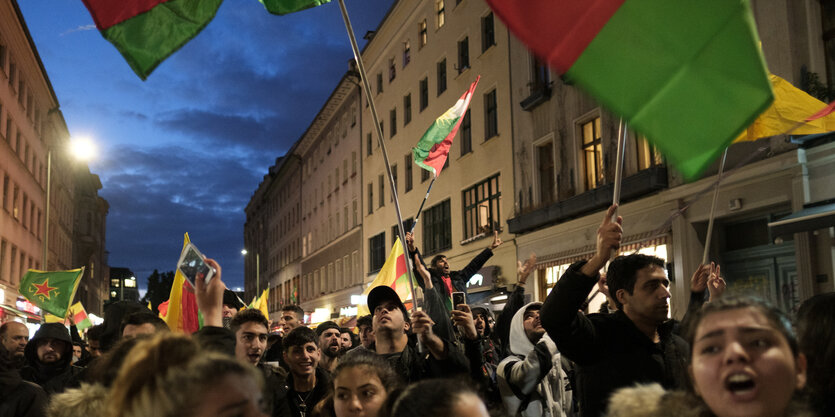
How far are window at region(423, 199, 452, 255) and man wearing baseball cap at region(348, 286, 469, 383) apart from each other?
22.8m

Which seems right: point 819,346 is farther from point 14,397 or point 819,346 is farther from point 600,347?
point 14,397

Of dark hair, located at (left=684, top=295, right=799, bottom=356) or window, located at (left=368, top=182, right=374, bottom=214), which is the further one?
window, located at (left=368, top=182, right=374, bottom=214)

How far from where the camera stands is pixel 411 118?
34250mm

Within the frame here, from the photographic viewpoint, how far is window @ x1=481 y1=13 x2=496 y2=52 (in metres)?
26.0

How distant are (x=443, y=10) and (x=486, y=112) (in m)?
6.27

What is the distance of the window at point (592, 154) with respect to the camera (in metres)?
19.4

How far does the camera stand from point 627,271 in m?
4.42

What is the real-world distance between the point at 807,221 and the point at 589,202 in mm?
7544

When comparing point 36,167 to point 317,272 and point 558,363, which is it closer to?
point 317,272

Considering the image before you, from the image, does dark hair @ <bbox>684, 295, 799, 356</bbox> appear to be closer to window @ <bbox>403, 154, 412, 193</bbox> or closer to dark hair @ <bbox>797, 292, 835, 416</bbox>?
dark hair @ <bbox>797, 292, 835, 416</bbox>

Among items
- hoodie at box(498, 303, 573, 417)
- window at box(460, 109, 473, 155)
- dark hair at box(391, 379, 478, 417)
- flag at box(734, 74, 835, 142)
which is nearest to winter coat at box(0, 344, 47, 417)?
dark hair at box(391, 379, 478, 417)

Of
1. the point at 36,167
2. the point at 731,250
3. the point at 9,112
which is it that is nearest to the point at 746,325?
the point at 731,250

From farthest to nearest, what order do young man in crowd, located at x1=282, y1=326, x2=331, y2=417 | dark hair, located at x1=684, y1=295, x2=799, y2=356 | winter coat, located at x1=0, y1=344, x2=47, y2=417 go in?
young man in crowd, located at x1=282, y1=326, x2=331, y2=417 < winter coat, located at x1=0, y1=344, x2=47, y2=417 < dark hair, located at x1=684, y1=295, x2=799, y2=356

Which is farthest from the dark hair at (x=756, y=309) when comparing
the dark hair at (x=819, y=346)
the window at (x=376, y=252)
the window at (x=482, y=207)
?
the window at (x=376, y=252)
